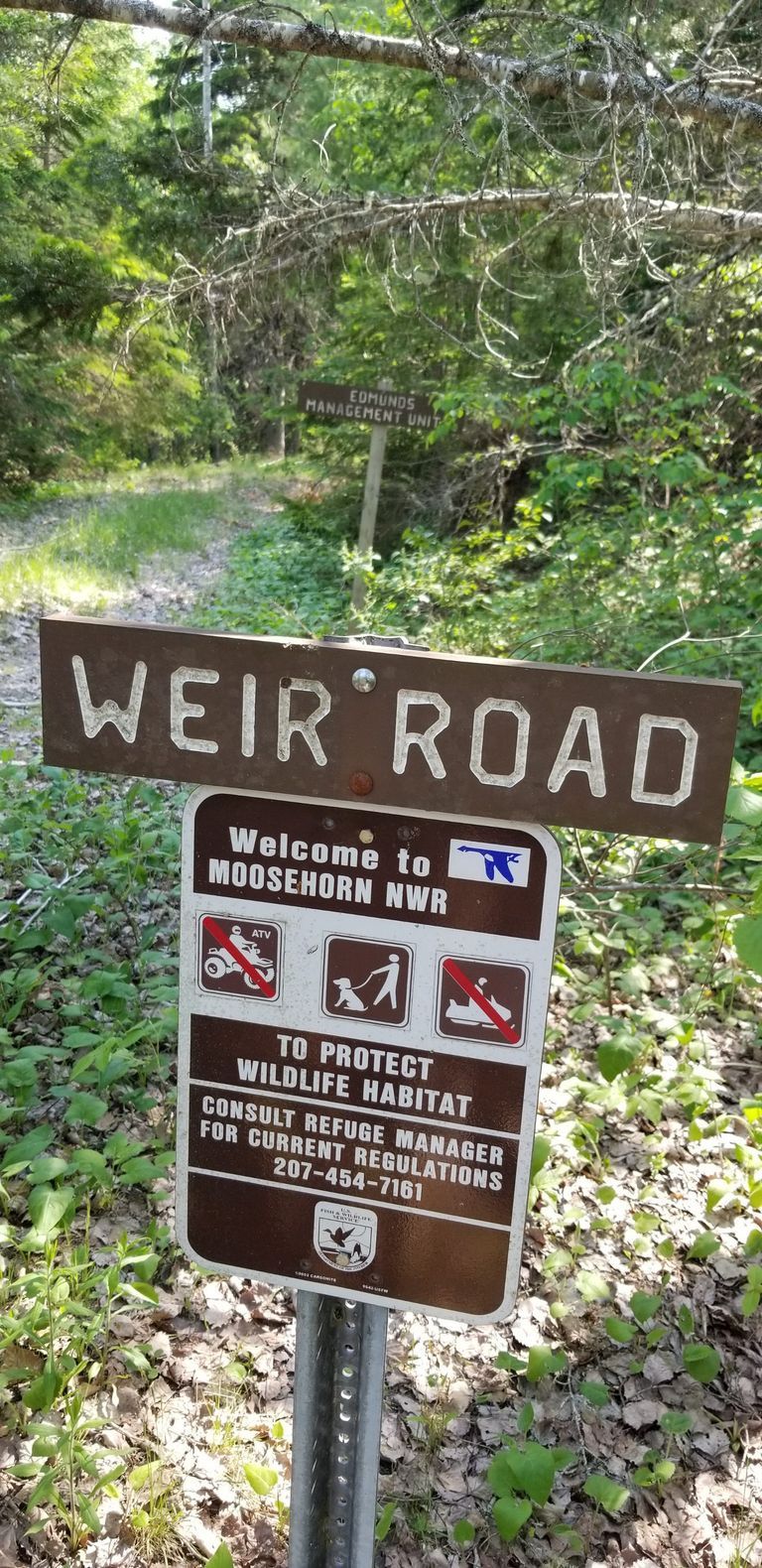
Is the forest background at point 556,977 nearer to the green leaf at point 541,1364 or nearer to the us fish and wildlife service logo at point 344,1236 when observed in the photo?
the green leaf at point 541,1364

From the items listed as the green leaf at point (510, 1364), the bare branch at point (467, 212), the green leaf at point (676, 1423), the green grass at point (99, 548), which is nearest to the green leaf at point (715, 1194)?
the green leaf at point (676, 1423)

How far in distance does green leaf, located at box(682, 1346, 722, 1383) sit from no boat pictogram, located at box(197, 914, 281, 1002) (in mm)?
1767

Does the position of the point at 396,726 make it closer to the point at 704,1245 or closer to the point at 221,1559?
the point at 221,1559

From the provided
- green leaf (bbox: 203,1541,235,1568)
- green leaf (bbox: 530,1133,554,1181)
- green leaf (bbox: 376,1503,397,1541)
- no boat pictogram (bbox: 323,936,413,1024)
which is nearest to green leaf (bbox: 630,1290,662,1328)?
green leaf (bbox: 530,1133,554,1181)

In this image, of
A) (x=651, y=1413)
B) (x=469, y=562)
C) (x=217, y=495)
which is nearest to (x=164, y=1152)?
(x=651, y=1413)

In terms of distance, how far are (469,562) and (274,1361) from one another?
757 cm

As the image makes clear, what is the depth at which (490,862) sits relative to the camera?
129 cm

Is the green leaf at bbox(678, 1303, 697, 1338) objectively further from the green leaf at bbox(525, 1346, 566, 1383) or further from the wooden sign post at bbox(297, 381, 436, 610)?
the wooden sign post at bbox(297, 381, 436, 610)

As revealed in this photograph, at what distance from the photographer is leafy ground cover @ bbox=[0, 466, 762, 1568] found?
2.15m

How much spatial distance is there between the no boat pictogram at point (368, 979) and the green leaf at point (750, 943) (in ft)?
4.23

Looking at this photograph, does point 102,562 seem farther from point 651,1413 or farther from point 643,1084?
point 651,1413

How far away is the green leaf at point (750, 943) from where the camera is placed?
2.38m

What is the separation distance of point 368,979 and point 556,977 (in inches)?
118

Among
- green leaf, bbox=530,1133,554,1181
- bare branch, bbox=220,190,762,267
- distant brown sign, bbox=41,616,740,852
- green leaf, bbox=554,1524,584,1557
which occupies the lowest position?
green leaf, bbox=554,1524,584,1557
